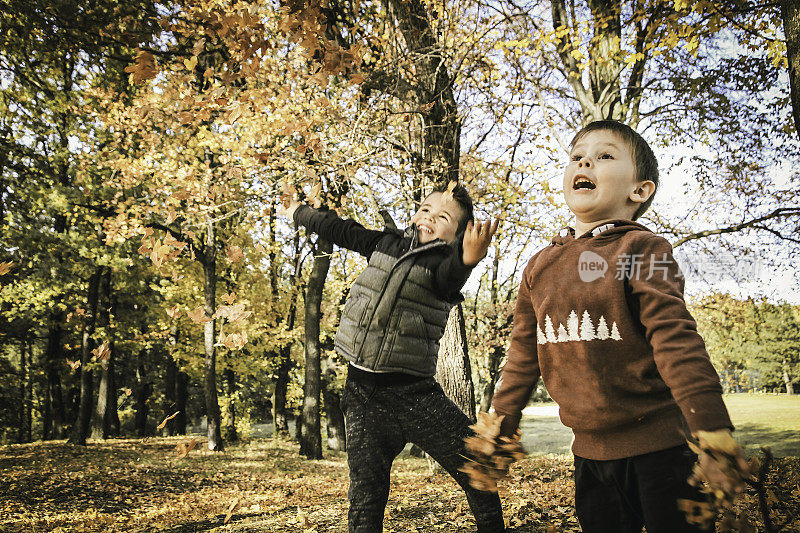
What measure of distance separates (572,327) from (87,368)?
18.6 meters

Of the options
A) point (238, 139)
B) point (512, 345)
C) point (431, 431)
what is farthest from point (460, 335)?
point (238, 139)

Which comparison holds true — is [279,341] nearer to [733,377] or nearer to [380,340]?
[380,340]

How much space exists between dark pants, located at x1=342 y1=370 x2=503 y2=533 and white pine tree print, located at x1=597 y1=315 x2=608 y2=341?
132 cm

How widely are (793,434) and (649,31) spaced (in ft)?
54.0

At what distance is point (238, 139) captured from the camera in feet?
38.6

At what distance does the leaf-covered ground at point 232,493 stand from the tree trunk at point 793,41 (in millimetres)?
3225

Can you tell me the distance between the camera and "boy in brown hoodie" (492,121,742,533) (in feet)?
4.73

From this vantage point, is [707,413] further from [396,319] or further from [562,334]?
[396,319]

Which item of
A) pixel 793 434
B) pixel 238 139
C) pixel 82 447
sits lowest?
pixel 793 434

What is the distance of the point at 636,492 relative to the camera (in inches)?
63.0

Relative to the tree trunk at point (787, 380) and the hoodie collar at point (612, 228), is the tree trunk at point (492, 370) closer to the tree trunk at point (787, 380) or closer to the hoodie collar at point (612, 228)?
the tree trunk at point (787, 380)

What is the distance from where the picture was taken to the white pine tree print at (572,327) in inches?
66.2

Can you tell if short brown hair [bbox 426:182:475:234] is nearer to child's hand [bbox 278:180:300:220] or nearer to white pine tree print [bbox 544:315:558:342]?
child's hand [bbox 278:180:300:220]

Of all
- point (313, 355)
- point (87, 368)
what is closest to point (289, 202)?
point (313, 355)
